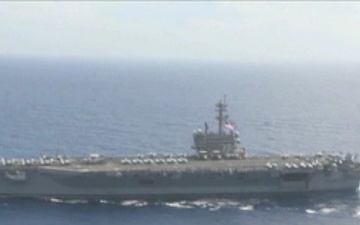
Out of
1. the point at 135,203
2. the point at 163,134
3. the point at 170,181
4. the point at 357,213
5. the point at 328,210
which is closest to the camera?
the point at 357,213

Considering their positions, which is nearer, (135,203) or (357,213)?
(357,213)

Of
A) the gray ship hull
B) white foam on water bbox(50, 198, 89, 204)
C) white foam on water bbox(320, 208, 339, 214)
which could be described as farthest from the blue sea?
the gray ship hull

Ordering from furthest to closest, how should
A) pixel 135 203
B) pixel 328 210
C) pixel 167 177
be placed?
pixel 167 177 < pixel 135 203 < pixel 328 210

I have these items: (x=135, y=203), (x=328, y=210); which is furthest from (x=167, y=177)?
(x=328, y=210)

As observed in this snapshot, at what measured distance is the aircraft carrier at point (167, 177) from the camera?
43375 millimetres

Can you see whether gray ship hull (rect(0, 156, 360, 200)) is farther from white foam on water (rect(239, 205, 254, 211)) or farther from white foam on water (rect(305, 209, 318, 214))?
white foam on water (rect(305, 209, 318, 214))

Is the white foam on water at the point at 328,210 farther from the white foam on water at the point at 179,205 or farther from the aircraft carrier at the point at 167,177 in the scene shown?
the white foam on water at the point at 179,205

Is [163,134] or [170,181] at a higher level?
[163,134]

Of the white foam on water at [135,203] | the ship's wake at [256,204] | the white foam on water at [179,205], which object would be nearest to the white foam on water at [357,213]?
the ship's wake at [256,204]

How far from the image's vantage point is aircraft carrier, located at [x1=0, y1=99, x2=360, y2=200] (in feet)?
142

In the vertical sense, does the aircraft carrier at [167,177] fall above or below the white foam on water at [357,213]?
above

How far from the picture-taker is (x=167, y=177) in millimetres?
44031

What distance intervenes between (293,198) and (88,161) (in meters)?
14.6

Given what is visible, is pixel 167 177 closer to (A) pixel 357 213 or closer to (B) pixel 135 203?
(B) pixel 135 203
